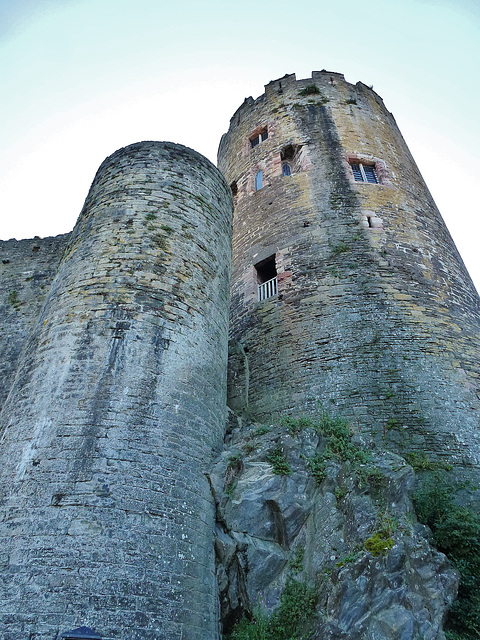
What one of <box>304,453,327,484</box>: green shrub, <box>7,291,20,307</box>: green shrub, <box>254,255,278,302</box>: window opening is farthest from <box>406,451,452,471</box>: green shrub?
<box>7,291,20,307</box>: green shrub

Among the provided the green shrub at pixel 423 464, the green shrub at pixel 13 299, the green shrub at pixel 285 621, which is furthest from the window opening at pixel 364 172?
the green shrub at pixel 285 621

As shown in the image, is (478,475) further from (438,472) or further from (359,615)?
(359,615)

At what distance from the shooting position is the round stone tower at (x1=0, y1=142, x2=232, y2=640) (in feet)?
13.7

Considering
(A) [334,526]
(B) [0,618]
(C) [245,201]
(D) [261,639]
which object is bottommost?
(D) [261,639]

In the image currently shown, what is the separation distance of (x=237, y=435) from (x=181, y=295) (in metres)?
2.09

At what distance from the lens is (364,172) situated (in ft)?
38.8

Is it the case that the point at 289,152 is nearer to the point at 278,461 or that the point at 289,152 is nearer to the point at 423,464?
the point at 423,464

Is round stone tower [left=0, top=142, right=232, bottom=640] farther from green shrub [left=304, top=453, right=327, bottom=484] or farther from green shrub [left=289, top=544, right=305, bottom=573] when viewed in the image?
green shrub [left=304, top=453, right=327, bottom=484]

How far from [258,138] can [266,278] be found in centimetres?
523

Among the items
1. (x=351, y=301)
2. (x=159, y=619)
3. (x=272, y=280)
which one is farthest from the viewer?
(x=272, y=280)

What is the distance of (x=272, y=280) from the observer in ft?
35.1

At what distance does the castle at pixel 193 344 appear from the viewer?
14.4ft

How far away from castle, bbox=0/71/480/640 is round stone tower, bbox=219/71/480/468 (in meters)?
0.04

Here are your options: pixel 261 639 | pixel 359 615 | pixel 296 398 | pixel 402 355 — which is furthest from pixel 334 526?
pixel 402 355
